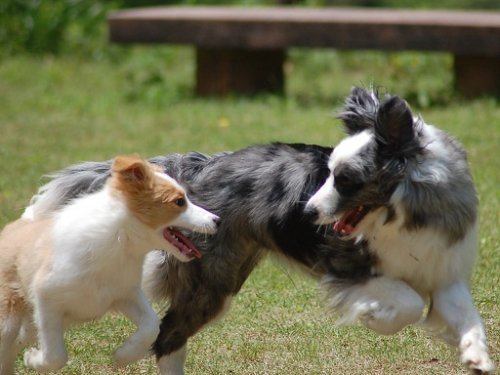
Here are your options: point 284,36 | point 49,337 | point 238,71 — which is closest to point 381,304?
point 49,337

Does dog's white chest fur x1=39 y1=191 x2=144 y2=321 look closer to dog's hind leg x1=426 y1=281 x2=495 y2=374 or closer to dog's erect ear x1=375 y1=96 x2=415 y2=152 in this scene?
dog's erect ear x1=375 y1=96 x2=415 y2=152

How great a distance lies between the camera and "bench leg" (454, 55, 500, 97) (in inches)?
476

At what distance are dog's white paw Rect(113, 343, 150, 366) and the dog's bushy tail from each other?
2.85ft

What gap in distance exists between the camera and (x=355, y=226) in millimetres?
4668

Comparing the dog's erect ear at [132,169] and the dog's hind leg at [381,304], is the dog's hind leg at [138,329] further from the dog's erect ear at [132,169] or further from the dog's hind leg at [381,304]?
the dog's hind leg at [381,304]

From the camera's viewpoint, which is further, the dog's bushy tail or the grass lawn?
the grass lawn

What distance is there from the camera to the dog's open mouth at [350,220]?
15.2 feet

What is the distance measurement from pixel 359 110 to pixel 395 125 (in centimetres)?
22

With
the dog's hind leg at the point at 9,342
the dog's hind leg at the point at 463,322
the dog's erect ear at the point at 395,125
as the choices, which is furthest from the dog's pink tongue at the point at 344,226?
the dog's hind leg at the point at 9,342

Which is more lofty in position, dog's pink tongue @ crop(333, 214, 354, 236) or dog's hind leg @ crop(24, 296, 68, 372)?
dog's pink tongue @ crop(333, 214, 354, 236)

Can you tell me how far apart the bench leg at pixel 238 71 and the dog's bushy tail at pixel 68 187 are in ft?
25.0

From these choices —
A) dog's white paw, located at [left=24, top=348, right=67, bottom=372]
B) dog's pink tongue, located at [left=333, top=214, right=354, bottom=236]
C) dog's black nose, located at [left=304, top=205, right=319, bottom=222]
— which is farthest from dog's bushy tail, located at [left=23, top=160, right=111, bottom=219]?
dog's pink tongue, located at [left=333, top=214, right=354, bottom=236]

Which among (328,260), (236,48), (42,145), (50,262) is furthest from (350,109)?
(236,48)

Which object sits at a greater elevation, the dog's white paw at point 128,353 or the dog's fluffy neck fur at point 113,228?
the dog's fluffy neck fur at point 113,228
